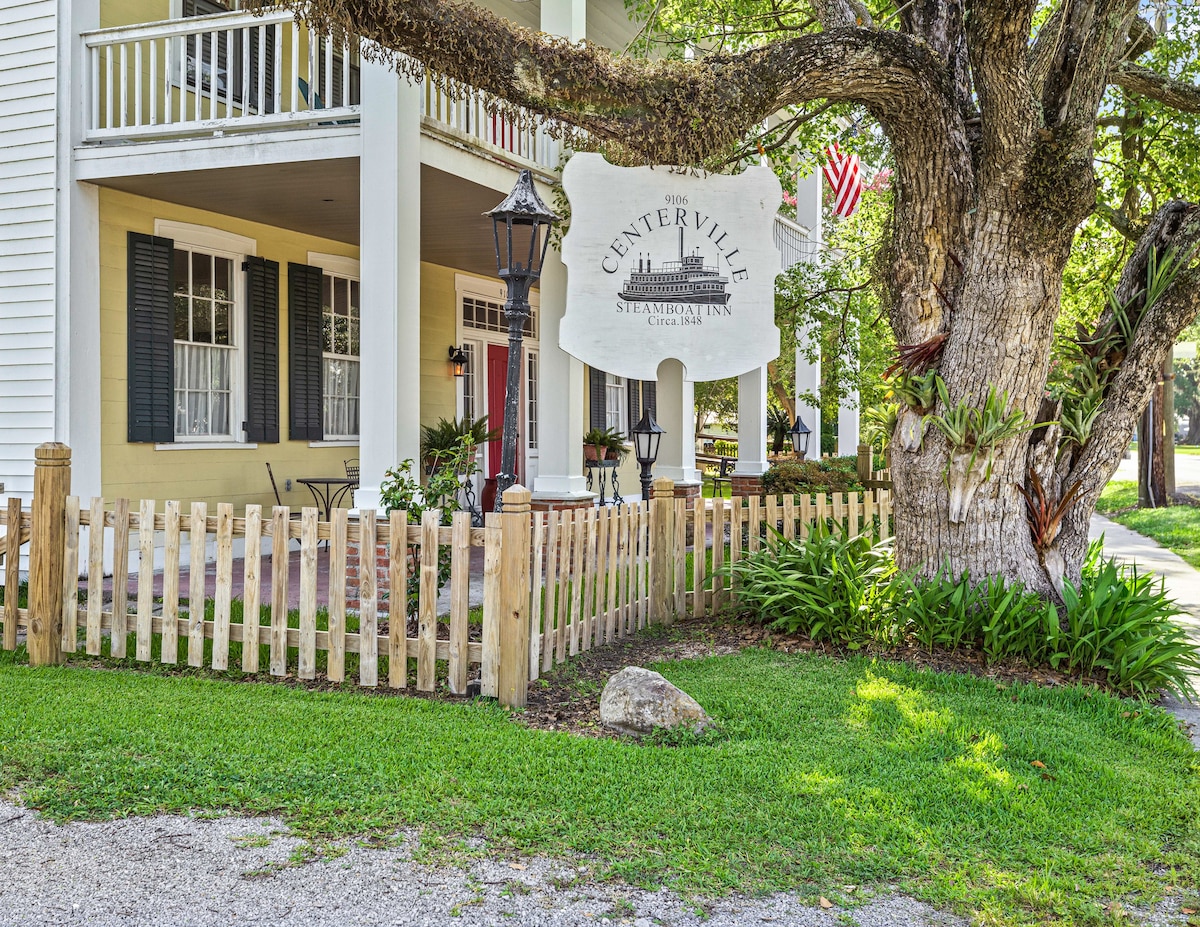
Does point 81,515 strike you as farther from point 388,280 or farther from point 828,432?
point 828,432

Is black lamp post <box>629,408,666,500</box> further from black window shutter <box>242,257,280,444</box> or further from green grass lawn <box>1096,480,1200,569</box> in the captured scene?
green grass lawn <box>1096,480,1200,569</box>

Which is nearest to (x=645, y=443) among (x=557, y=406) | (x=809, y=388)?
(x=557, y=406)

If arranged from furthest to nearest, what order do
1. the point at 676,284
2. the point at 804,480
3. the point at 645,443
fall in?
the point at 804,480 → the point at 645,443 → the point at 676,284

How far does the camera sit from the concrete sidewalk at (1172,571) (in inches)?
219

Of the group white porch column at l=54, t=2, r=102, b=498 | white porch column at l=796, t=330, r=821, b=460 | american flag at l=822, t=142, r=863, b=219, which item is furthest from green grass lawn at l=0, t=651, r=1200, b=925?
american flag at l=822, t=142, r=863, b=219

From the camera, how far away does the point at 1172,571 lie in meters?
10.6

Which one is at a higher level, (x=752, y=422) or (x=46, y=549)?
(x=752, y=422)

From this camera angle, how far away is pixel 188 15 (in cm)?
1026

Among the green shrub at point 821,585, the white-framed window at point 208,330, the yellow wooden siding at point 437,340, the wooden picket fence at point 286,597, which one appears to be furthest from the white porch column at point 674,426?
the wooden picket fence at point 286,597

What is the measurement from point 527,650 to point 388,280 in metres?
3.86

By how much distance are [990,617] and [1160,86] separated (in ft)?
15.5

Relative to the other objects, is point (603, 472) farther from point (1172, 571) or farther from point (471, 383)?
point (1172, 571)

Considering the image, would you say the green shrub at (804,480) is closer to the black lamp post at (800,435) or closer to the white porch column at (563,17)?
the black lamp post at (800,435)

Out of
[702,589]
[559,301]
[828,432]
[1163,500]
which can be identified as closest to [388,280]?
[559,301]
